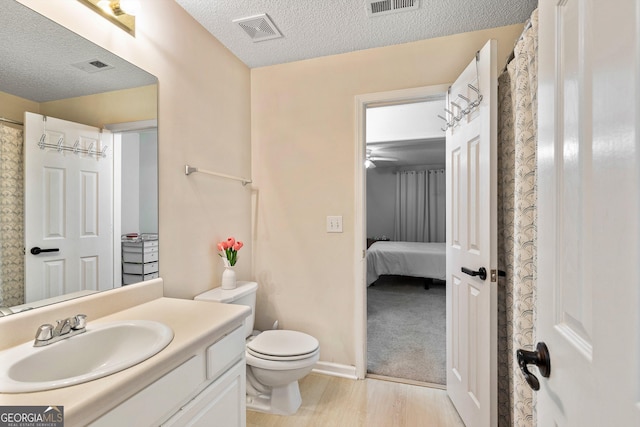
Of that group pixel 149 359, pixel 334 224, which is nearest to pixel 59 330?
pixel 149 359

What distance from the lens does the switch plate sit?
2.27 meters

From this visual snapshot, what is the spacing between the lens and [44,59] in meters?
1.18

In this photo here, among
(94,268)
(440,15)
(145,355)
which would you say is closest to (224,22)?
(440,15)

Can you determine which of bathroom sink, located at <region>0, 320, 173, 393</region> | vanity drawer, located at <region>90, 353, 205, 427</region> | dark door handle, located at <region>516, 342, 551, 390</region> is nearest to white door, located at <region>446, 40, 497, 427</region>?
dark door handle, located at <region>516, 342, 551, 390</region>

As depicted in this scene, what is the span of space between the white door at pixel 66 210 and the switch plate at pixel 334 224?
1.37 m

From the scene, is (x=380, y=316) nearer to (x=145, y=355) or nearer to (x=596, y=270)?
(x=145, y=355)

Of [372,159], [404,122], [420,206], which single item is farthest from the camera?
[420,206]

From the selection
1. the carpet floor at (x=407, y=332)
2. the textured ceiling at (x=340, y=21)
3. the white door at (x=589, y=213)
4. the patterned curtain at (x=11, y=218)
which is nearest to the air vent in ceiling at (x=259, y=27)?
the textured ceiling at (x=340, y=21)

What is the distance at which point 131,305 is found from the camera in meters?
1.43

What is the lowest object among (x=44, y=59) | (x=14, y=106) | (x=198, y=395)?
(x=198, y=395)

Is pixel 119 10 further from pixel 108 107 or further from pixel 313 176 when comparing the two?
pixel 313 176

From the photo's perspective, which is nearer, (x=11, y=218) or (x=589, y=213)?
(x=589, y=213)

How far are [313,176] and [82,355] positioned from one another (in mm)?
1685

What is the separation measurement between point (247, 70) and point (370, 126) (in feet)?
7.26
